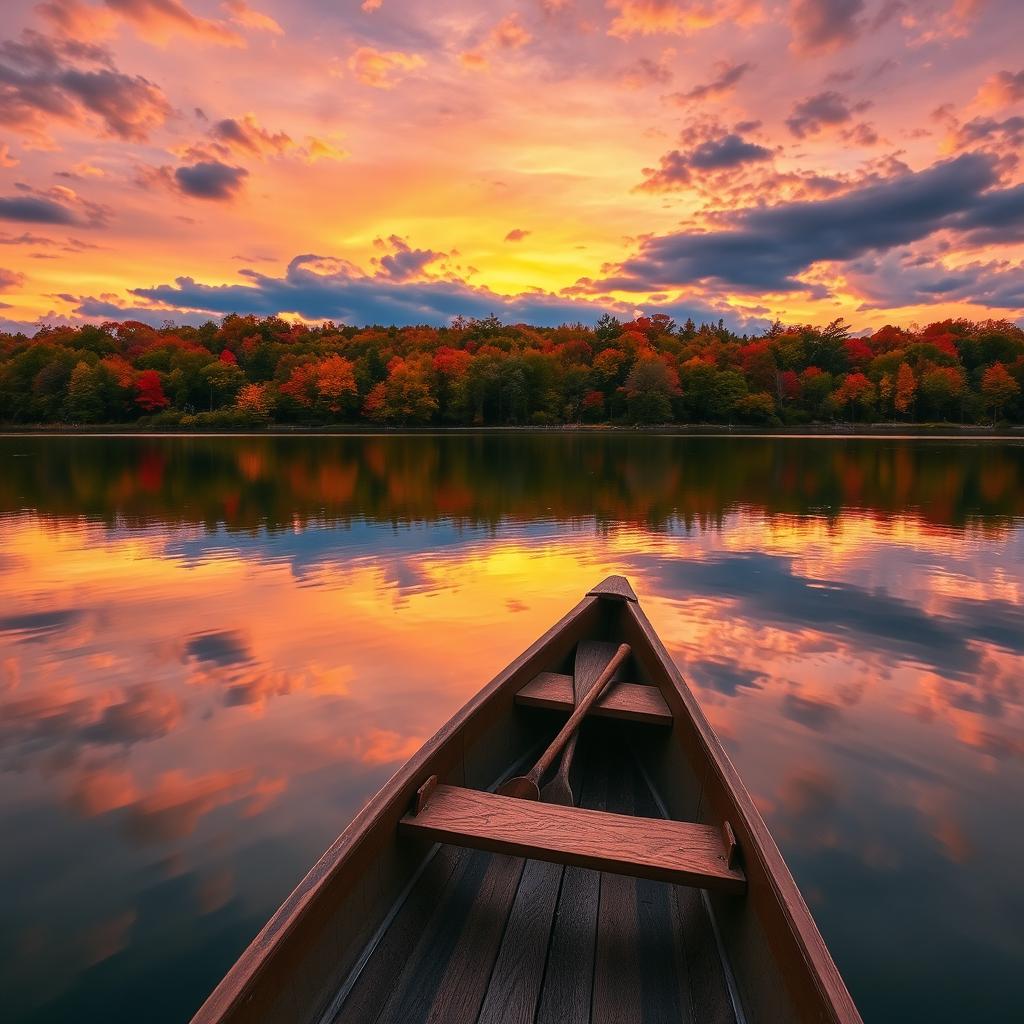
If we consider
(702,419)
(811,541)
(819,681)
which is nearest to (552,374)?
(702,419)

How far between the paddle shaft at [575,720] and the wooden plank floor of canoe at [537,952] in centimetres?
67

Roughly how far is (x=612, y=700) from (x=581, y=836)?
2143mm

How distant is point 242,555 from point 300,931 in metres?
14.9

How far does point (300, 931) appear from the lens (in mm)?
2717

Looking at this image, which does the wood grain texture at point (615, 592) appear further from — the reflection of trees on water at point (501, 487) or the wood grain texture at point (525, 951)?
the reflection of trees on water at point (501, 487)

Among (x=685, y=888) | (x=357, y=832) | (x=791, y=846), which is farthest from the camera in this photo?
(x=791, y=846)

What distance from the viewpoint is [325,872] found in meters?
2.91

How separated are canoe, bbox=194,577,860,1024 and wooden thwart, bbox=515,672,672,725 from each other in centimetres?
79

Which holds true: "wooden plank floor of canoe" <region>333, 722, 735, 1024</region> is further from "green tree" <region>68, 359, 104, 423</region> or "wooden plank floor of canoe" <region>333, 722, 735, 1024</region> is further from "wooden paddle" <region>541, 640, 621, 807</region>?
"green tree" <region>68, 359, 104, 423</region>

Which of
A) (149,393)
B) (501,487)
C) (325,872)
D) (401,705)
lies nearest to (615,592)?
(401,705)

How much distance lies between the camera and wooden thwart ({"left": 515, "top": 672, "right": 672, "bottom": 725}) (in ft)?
18.0

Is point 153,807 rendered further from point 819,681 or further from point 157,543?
point 157,543

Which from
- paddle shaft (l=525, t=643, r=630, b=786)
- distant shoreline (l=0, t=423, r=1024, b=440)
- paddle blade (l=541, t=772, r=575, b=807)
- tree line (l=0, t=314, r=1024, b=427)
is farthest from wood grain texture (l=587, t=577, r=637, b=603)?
tree line (l=0, t=314, r=1024, b=427)

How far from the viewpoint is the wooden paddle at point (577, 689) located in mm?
4602
